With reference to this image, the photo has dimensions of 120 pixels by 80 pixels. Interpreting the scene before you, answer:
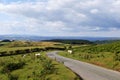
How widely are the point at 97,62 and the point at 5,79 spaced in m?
18.0

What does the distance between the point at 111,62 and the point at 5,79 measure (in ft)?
50.6

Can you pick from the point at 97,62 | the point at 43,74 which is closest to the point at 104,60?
the point at 97,62

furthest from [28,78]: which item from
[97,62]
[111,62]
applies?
[97,62]

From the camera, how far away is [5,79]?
33.4 m

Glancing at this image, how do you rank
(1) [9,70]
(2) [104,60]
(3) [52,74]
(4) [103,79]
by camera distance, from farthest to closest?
(2) [104,60] < (1) [9,70] < (3) [52,74] < (4) [103,79]

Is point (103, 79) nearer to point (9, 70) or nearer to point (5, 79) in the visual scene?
point (5, 79)

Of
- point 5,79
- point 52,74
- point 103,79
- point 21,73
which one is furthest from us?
point 21,73

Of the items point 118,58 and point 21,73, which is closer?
point 21,73

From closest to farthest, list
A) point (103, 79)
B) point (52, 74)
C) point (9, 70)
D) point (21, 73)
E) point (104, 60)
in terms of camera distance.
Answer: point (103, 79)
point (52, 74)
point (21, 73)
point (9, 70)
point (104, 60)

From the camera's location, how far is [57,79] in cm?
2738

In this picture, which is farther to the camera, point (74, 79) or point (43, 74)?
point (43, 74)

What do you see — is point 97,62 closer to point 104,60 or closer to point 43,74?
point 104,60

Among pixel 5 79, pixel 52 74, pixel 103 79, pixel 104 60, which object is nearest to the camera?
pixel 103 79

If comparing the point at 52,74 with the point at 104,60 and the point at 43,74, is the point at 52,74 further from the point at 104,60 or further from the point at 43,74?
the point at 104,60
